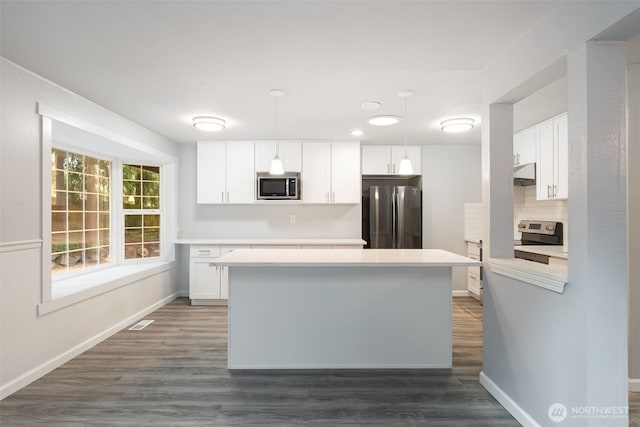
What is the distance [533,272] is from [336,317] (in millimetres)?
1361

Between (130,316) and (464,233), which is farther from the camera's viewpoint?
(464,233)

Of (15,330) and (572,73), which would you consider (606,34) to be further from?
(15,330)

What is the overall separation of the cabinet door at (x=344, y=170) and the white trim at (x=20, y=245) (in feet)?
10.5

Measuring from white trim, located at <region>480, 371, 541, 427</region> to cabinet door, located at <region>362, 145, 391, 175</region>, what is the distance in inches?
122

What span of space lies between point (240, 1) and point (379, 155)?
3594 millimetres

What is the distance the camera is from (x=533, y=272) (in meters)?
1.89

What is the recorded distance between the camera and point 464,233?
5.16 m

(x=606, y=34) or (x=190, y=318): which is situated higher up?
(x=606, y=34)

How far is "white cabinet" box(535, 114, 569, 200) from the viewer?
3531 mm

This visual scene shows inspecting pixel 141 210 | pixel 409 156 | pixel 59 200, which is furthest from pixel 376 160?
pixel 59 200

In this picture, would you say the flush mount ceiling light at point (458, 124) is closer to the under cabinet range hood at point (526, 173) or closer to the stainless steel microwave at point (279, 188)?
the under cabinet range hood at point (526, 173)

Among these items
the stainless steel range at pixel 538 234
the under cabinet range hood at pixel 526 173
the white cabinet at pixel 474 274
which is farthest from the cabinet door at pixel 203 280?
the under cabinet range hood at pixel 526 173

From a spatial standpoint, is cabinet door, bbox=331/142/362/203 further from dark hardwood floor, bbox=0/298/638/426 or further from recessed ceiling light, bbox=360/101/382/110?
dark hardwood floor, bbox=0/298/638/426

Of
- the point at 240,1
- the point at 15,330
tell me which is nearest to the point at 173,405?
the point at 15,330
